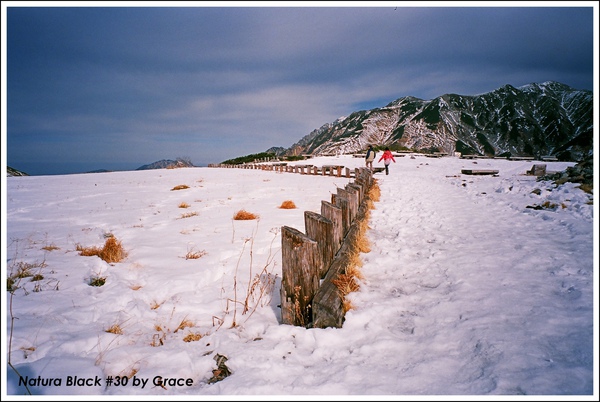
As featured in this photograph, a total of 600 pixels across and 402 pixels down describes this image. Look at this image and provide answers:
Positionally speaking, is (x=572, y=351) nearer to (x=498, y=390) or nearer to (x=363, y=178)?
(x=498, y=390)

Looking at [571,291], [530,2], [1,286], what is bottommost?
[571,291]

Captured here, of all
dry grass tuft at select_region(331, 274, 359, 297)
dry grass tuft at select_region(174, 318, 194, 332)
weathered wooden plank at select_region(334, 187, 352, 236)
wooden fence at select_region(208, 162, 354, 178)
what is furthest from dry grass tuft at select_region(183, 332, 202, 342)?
wooden fence at select_region(208, 162, 354, 178)

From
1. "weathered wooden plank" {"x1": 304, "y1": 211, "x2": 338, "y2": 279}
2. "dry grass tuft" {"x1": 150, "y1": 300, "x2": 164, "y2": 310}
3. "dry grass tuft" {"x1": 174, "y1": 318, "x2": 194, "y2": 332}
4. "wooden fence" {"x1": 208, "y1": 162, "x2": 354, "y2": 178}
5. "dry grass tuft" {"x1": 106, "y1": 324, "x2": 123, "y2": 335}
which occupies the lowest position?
"dry grass tuft" {"x1": 174, "y1": 318, "x2": 194, "y2": 332}

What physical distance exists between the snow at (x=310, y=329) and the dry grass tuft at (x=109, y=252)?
0.10 m

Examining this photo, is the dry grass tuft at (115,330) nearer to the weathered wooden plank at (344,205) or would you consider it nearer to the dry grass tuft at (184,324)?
the dry grass tuft at (184,324)

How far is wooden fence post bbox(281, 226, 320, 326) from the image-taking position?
9.00 feet

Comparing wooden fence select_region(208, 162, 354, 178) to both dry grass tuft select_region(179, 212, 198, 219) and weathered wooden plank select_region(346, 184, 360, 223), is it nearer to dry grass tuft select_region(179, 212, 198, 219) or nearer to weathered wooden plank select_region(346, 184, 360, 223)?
dry grass tuft select_region(179, 212, 198, 219)

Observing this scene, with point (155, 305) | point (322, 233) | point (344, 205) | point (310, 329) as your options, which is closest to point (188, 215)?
point (155, 305)

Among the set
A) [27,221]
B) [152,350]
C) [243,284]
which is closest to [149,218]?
[27,221]

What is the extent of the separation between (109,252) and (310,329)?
340cm

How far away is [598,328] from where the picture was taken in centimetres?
219

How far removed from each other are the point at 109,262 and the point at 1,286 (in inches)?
71.1

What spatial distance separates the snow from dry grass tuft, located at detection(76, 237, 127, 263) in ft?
0.34

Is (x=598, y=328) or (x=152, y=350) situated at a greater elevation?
(x=598, y=328)
